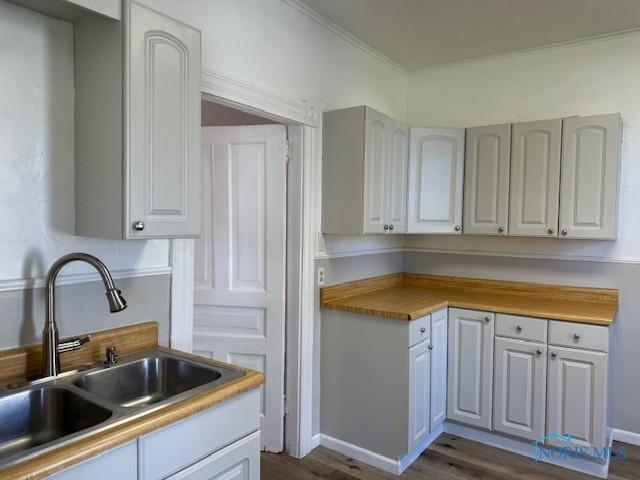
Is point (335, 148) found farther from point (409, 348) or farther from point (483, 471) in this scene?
point (483, 471)

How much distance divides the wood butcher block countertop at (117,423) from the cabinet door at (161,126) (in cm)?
49

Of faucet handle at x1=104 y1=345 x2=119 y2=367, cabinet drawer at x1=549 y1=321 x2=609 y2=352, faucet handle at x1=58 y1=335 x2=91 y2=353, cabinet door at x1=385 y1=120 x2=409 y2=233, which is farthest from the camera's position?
cabinet door at x1=385 y1=120 x2=409 y2=233

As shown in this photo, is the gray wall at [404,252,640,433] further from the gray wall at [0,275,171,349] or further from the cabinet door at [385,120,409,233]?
the gray wall at [0,275,171,349]

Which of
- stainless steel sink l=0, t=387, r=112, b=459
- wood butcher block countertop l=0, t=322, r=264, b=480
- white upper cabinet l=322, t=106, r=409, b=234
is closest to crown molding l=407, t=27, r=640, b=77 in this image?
white upper cabinet l=322, t=106, r=409, b=234

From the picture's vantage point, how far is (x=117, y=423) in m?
1.21

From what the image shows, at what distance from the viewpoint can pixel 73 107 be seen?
1598mm

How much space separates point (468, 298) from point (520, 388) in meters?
0.65

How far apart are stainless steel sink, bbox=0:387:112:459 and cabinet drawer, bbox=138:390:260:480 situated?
0.54 feet

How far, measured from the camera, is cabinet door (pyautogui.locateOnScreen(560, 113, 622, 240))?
268cm

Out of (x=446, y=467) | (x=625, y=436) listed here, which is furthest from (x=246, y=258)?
(x=625, y=436)

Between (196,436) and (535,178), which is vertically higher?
(535,178)

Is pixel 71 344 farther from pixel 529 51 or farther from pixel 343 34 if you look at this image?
pixel 529 51

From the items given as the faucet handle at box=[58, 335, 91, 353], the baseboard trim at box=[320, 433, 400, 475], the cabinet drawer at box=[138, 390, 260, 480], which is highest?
the faucet handle at box=[58, 335, 91, 353]

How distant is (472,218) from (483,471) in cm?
158
